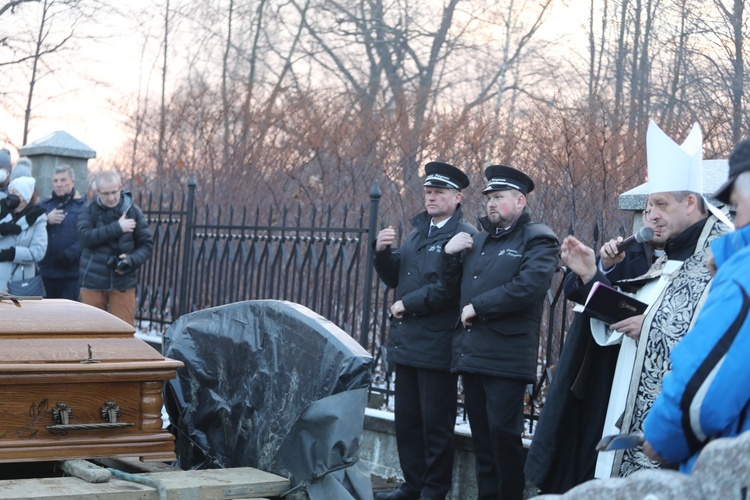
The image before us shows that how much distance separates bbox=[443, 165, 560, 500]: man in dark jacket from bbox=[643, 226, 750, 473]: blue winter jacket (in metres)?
2.50

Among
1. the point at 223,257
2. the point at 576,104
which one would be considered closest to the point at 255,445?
the point at 223,257

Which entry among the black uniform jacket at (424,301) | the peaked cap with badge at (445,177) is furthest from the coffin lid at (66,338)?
the peaked cap with badge at (445,177)

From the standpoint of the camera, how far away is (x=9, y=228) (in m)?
7.64

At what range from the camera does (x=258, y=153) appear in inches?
536

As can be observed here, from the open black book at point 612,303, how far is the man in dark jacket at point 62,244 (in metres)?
5.63

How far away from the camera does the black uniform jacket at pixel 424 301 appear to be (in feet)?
17.5

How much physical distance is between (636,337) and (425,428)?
1830 millimetres

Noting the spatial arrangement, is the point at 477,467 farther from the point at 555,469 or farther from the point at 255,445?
the point at 255,445

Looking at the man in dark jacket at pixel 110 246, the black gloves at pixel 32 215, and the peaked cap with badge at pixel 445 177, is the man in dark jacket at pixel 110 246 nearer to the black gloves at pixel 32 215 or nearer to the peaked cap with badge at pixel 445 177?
the black gloves at pixel 32 215

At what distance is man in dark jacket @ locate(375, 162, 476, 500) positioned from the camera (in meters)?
5.33

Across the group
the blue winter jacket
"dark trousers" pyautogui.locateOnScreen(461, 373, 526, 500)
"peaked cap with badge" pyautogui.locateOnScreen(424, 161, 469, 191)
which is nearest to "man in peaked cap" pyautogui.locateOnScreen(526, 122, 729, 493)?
"dark trousers" pyautogui.locateOnScreen(461, 373, 526, 500)

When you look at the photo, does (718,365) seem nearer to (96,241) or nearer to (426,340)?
(426,340)

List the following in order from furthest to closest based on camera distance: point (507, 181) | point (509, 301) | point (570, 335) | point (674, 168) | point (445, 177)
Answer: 1. point (445, 177)
2. point (507, 181)
3. point (509, 301)
4. point (570, 335)
5. point (674, 168)

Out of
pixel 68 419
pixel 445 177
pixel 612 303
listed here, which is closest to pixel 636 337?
pixel 612 303
